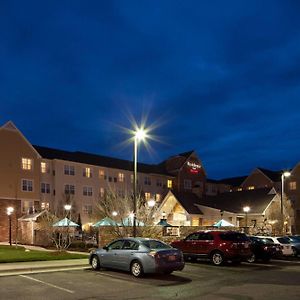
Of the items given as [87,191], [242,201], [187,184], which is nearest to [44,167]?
[87,191]

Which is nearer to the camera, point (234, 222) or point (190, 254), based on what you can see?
point (190, 254)

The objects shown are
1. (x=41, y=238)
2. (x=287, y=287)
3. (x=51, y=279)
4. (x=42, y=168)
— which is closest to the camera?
(x=287, y=287)

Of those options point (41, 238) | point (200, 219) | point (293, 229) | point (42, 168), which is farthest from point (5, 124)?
point (293, 229)

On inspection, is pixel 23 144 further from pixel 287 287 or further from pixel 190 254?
pixel 287 287

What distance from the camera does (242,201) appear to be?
178 feet

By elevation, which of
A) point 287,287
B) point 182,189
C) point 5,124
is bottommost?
point 287,287

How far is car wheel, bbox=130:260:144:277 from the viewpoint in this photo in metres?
17.3

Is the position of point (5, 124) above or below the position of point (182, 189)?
above

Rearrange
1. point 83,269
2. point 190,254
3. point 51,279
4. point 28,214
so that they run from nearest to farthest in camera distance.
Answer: point 51,279
point 83,269
point 190,254
point 28,214

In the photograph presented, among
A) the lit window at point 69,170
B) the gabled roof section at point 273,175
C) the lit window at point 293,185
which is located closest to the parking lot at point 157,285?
the lit window at point 69,170

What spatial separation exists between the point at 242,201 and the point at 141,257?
38493 millimetres

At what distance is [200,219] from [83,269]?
3543cm

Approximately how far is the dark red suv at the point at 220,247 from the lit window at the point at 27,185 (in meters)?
34.6

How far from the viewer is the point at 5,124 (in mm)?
53781
